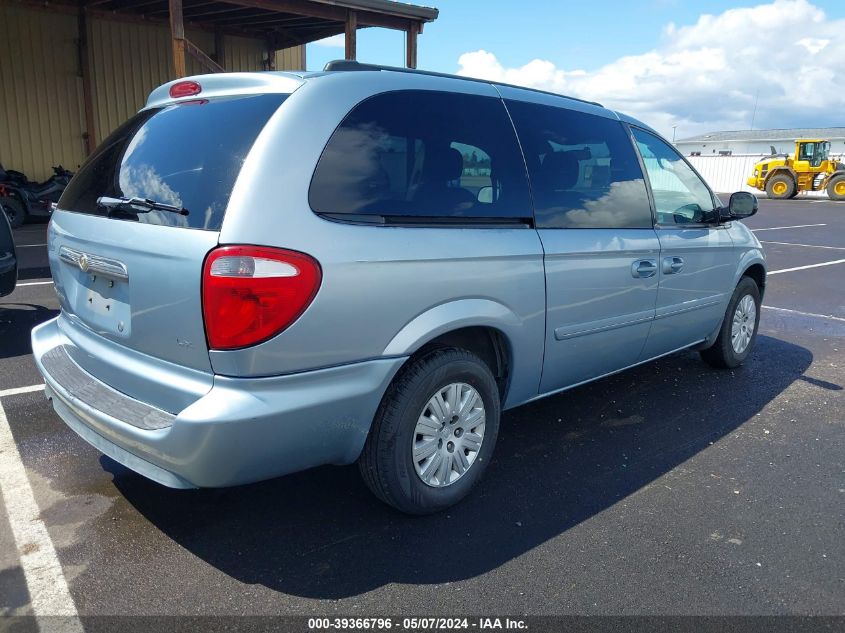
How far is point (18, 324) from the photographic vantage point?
5.89 meters

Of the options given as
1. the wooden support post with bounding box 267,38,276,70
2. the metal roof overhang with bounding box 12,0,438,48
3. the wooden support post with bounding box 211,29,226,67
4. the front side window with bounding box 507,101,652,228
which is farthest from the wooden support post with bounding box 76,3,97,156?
the front side window with bounding box 507,101,652,228

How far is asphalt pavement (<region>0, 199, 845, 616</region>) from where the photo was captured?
2.39m

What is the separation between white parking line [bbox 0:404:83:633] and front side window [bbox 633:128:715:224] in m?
3.44

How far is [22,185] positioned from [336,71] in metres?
13.2

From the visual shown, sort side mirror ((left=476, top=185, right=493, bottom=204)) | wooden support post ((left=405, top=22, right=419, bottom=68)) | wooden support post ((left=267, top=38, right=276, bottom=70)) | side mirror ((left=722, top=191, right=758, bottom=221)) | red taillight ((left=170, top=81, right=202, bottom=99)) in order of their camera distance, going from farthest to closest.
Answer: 1. wooden support post ((left=267, top=38, right=276, bottom=70))
2. wooden support post ((left=405, top=22, right=419, bottom=68))
3. side mirror ((left=722, top=191, right=758, bottom=221))
4. side mirror ((left=476, top=185, right=493, bottom=204))
5. red taillight ((left=170, top=81, right=202, bottom=99))

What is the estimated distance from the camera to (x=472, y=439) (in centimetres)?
301

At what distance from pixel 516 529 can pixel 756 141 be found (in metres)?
71.0

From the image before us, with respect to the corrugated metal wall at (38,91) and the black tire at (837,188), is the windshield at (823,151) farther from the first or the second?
the corrugated metal wall at (38,91)

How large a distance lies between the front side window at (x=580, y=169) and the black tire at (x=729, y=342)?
1427 mm

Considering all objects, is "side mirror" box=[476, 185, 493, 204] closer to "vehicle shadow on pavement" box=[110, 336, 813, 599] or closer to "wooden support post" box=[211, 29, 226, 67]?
"vehicle shadow on pavement" box=[110, 336, 813, 599]

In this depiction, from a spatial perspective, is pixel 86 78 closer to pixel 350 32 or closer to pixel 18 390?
pixel 350 32

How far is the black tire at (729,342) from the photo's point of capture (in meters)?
4.82

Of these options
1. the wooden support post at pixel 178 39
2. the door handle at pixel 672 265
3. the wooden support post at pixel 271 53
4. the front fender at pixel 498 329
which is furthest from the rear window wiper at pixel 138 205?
the wooden support post at pixel 271 53

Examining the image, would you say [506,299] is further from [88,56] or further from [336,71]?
[88,56]
